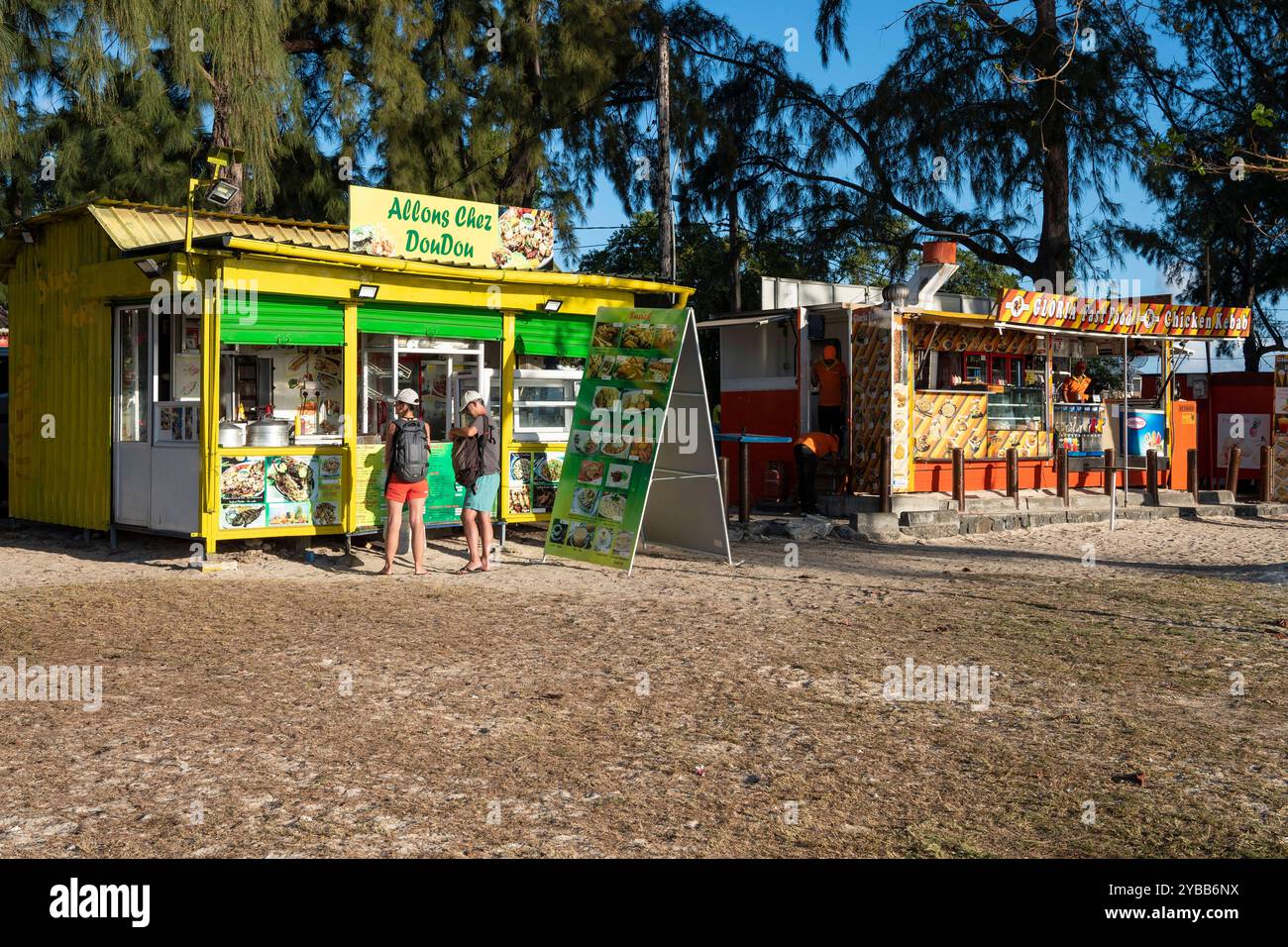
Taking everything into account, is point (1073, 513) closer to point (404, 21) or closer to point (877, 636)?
point (877, 636)

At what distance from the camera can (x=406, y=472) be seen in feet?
38.3

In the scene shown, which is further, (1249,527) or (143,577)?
(1249,527)

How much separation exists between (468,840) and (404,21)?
19969mm

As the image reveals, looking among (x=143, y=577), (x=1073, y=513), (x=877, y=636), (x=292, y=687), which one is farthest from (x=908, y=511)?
(x=292, y=687)

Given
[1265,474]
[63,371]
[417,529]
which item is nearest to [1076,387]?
[1265,474]

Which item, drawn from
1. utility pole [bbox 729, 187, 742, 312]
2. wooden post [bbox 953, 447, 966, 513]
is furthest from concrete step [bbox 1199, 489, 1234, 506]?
utility pole [bbox 729, 187, 742, 312]

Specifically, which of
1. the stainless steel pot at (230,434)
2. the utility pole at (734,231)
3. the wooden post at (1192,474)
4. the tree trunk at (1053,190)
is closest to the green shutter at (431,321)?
the stainless steel pot at (230,434)

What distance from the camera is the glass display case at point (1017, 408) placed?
62.1ft

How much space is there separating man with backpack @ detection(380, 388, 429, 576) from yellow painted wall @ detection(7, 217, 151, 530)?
289cm

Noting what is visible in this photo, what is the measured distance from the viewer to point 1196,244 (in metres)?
27.9

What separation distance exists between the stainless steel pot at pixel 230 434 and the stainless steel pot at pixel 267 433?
20 centimetres

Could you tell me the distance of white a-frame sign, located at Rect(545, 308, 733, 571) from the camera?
483 inches

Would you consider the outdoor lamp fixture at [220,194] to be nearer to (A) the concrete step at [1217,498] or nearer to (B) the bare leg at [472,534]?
(B) the bare leg at [472,534]

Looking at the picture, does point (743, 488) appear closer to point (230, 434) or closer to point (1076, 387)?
point (230, 434)
